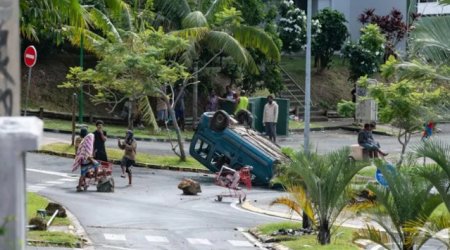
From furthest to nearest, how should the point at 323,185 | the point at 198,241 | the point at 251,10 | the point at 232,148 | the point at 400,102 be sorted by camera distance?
1. the point at 251,10
2. the point at 400,102
3. the point at 232,148
4. the point at 198,241
5. the point at 323,185

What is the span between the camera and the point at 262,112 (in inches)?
1460

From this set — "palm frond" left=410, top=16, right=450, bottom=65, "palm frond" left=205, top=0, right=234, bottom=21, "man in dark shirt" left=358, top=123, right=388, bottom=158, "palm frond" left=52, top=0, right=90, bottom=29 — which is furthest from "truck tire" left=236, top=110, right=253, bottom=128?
"palm frond" left=410, top=16, right=450, bottom=65

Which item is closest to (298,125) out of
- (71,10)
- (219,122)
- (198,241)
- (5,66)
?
(219,122)

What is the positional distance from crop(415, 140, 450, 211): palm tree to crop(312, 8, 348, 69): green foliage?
32.5m

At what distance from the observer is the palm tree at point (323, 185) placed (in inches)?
696

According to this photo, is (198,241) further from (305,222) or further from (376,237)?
(376,237)

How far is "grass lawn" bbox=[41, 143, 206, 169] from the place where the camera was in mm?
29188

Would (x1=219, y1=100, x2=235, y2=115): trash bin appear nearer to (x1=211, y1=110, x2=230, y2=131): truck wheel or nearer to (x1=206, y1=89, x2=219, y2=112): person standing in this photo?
(x1=206, y1=89, x2=219, y2=112): person standing

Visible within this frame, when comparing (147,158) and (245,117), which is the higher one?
(245,117)

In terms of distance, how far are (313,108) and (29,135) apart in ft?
132

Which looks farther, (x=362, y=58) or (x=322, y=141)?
(x=362, y=58)

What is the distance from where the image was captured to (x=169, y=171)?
2850cm

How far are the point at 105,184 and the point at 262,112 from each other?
45.9ft

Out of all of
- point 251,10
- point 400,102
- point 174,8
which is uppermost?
point 251,10
